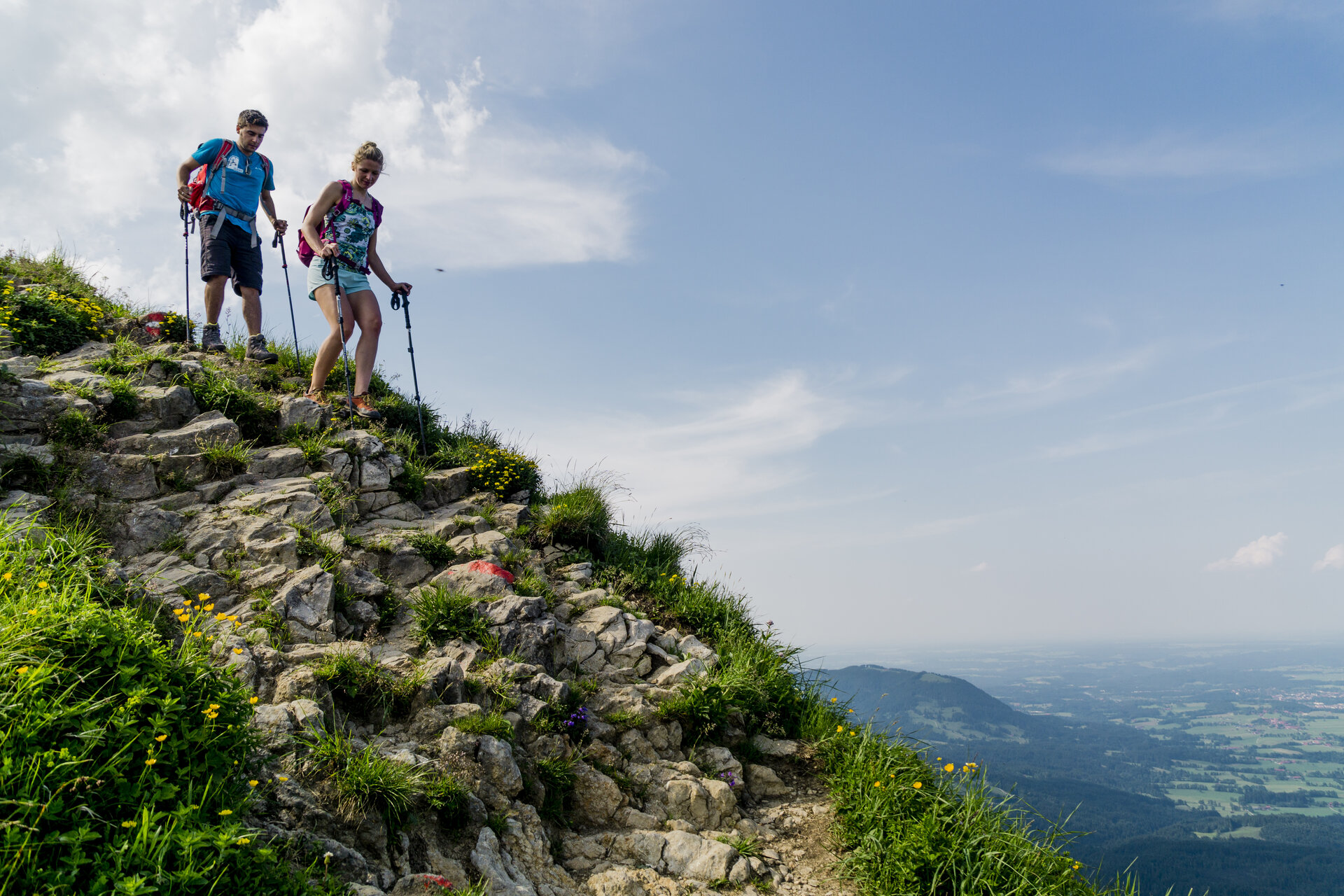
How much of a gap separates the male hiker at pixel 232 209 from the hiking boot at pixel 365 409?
207cm

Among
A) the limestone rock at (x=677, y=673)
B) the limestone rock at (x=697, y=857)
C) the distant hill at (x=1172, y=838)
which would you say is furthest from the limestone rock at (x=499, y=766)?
the distant hill at (x=1172, y=838)

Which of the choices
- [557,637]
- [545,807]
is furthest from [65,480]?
[545,807]

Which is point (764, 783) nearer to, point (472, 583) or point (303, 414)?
point (472, 583)

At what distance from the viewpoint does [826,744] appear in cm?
680

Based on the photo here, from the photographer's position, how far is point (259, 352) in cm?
1100

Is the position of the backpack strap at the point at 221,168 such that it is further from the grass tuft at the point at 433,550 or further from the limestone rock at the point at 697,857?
the limestone rock at the point at 697,857

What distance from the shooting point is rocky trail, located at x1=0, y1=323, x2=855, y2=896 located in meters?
4.66

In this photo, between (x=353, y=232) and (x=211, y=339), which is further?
(x=211, y=339)

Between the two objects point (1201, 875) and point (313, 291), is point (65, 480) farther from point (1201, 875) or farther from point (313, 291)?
point (1201, 875)

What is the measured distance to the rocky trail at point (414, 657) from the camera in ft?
15.3

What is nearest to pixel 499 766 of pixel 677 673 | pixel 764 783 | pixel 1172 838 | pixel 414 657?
pixel 414 657

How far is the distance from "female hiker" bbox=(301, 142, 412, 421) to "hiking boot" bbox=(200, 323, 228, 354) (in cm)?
264

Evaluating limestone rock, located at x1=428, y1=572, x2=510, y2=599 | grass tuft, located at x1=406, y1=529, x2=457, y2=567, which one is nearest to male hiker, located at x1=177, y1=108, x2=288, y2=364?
grass tuft, located at x1=406, y1=529, x2=457, y2=567

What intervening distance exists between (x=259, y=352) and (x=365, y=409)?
247cm
